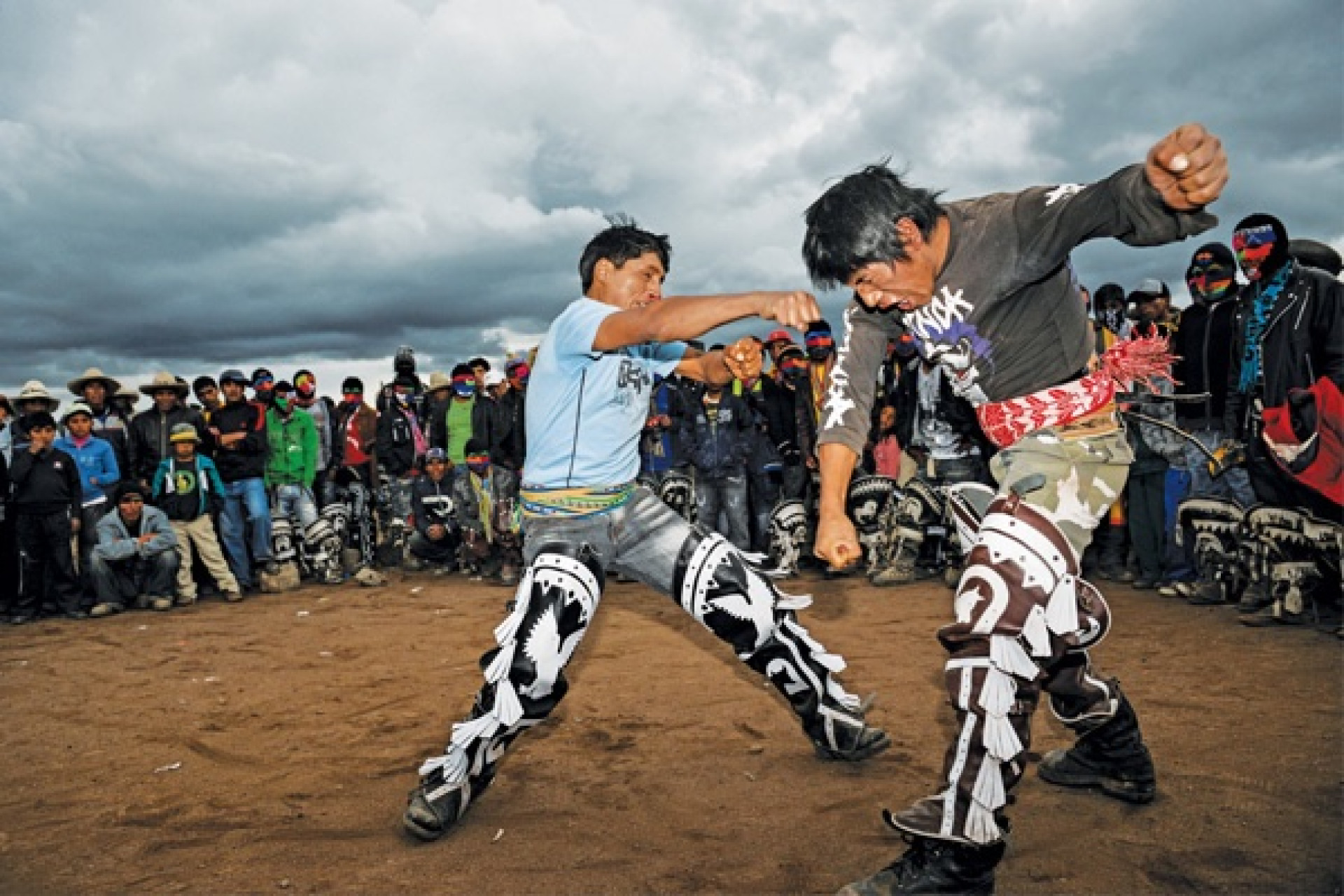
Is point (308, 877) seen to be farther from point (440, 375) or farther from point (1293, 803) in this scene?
point (440, 375)

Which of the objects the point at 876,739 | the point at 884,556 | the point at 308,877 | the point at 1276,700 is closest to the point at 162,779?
A: the point at 308,877

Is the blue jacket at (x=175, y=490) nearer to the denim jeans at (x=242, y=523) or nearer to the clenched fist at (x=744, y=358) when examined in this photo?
the denim jeans at (x=242, y=523)

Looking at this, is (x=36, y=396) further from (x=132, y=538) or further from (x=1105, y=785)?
(x=1105, y=785)

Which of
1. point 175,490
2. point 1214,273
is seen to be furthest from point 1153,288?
point 175,490

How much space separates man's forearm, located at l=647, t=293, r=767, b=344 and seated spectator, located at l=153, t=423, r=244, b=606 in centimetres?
870

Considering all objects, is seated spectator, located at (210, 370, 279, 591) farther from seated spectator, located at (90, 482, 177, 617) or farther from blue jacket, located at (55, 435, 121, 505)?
blue jacket, located at (55, 435, 121, 505)

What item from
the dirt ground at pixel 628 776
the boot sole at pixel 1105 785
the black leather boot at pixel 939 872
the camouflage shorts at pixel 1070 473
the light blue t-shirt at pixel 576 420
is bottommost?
the dirt ground at pixel 628 776

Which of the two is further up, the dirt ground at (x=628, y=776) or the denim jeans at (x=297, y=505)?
the denim jeans at (x=297, y=505)

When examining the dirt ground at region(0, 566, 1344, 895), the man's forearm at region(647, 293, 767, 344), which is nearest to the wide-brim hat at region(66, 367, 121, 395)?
the dirt ground at region(0, 566, 1344, 895)

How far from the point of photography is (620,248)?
3.70 meters

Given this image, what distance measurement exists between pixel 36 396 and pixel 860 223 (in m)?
10.7

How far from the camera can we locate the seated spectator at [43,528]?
31.3ft

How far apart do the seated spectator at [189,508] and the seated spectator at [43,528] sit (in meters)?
0.94

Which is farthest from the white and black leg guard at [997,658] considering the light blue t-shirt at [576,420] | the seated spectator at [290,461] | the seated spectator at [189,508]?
the seated spectator at [290,461]
